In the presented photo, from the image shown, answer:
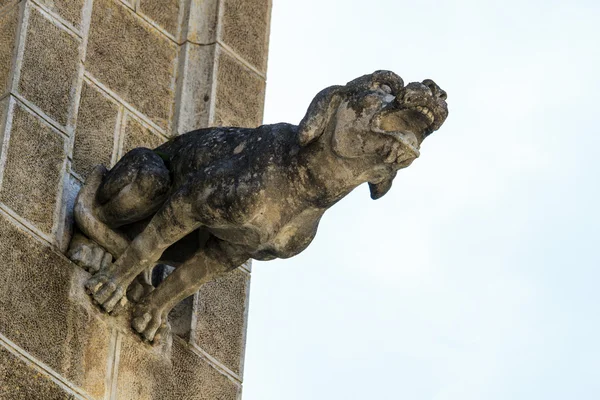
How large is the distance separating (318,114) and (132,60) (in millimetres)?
1543

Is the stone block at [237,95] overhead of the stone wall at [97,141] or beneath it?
overhead

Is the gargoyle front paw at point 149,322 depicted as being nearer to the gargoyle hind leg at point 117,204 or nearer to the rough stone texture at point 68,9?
the gargoyle hind leg at point 117,204

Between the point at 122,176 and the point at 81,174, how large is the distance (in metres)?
0.29

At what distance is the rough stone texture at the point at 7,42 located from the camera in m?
8.01

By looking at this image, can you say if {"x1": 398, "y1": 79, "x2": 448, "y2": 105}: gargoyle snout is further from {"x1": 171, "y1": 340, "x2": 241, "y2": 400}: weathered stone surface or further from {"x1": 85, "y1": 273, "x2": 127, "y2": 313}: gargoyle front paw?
{"x1": 171, "y1": 340, "x2": 241, "y2": 400}: weathered stone surface

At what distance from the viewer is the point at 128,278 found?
7941 mm

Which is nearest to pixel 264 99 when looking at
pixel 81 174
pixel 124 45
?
pixel 124 45

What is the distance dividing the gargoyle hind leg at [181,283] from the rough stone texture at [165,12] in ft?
4.77

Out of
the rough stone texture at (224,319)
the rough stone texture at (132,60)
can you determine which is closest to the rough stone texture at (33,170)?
the rough stone texture at (132,60)

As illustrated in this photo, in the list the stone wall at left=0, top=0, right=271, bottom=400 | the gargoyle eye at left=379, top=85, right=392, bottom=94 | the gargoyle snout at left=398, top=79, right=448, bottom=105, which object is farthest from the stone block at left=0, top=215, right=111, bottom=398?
the gargoyle snout at left=398, top=79, right=448, bottom=105

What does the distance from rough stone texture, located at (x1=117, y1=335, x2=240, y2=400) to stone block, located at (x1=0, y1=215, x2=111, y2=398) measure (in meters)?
0.13

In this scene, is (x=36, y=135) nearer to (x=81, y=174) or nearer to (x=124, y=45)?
(x=81, y=174)

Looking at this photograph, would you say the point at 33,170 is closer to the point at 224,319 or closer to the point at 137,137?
the point at 137,137

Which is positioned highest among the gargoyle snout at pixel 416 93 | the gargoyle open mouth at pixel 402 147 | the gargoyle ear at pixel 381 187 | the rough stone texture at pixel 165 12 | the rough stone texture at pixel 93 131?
the rough stone texture at pixel 165 12
